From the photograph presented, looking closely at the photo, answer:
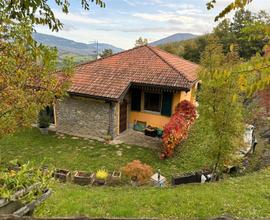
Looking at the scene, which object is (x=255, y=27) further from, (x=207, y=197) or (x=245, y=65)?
(x=207, y=197)

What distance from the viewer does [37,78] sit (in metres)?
10.3

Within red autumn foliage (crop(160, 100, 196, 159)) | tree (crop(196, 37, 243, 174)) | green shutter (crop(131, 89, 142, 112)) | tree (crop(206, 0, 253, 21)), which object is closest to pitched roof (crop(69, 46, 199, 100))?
green shutter (crop(131, 89, 142, 112))

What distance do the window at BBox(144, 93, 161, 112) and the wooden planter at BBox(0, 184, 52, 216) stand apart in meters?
A: 14.1

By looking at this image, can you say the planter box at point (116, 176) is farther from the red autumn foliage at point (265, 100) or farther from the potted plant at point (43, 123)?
the red autumn foliage at point (265, 100)

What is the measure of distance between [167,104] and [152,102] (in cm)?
104

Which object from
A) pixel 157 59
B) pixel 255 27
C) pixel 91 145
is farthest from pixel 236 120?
pixel 157 59

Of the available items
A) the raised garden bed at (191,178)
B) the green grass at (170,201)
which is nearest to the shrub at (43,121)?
the green grass at (170,201)

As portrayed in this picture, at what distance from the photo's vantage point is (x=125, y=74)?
17.7 meters

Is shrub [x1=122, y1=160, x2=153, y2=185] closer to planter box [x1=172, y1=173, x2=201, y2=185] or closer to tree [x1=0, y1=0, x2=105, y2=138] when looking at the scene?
planter box [x1=172, y1=173, x2=201, y2=185]

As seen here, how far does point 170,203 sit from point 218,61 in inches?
279

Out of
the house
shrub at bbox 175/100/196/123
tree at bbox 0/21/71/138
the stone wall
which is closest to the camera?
tree at bbox 0/21/71/138

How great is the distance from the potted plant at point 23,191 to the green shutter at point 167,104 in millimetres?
13407

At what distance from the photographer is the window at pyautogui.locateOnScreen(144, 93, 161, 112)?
57.8ft

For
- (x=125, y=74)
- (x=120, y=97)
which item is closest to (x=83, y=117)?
(x=120, y=97)
